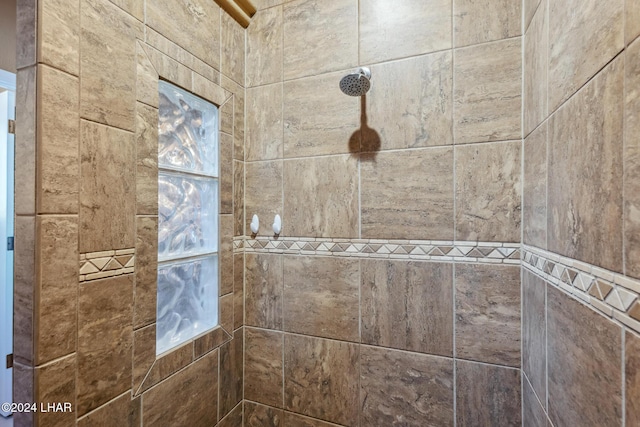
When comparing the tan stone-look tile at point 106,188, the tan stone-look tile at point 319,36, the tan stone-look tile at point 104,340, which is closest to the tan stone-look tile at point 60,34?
the tan stone-look tile at point 106,188

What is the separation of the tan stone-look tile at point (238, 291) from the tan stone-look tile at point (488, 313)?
907 millimetres

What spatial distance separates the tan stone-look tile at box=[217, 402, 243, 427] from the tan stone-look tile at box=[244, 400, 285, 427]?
32mm

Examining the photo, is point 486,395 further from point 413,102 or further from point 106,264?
point 106,264

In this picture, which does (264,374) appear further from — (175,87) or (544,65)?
(544,65)

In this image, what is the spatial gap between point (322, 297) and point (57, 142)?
38.6 inches

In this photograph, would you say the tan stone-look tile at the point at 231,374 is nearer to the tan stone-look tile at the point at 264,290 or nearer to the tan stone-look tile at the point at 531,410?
the tan stone-look tile at the point at 264,290

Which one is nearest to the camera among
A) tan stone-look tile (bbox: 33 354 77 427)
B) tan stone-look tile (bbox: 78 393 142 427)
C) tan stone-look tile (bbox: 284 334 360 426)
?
tan stone-look tile (bbox: 33 354 77 427)

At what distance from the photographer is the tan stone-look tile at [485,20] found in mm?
973

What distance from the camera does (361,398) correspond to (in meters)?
1.15

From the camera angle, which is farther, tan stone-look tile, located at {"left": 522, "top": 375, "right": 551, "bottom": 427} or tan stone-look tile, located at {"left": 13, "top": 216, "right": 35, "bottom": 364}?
tan stone-look tile, located at {"left": 522, "top": 375, "right": 551, "bottom": 427}

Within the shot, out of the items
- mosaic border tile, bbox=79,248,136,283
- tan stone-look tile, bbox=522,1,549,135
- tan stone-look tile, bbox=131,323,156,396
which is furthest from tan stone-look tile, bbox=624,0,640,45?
tan stone-look tile, bbox=131,323,156,396

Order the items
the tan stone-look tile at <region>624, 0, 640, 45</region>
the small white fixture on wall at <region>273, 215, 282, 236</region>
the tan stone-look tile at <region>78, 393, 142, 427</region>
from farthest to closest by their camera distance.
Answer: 1. the small white fixture on wall at <region>273, 215, 282, 236</region>
2. the tan stone-look tile at <region>78, 393, 142, 427</region>
3. the tan stone-look tile at <region>624, 0, 640, 45</region>

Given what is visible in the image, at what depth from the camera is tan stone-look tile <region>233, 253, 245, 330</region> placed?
1.30 metres

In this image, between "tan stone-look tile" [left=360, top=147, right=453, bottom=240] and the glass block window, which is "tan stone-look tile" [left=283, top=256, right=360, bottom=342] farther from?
the glass block window
